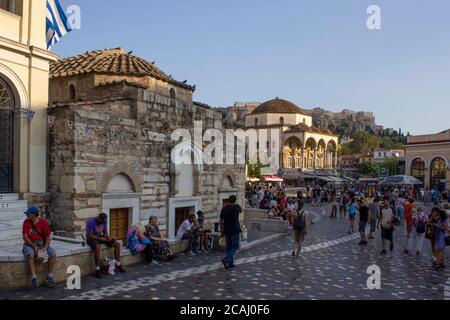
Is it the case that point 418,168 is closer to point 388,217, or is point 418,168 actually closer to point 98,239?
point 388,217

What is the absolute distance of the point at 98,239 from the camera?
805 cm

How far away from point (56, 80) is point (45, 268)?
10226 mm

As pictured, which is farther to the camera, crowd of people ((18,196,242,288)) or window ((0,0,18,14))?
window ((0,0,18,14))

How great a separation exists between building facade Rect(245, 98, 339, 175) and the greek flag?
4843 cm

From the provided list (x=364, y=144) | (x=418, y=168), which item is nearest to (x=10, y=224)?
(x=418, y=168)

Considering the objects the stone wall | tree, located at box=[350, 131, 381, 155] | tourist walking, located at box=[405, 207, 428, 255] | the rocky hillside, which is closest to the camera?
the stone wall

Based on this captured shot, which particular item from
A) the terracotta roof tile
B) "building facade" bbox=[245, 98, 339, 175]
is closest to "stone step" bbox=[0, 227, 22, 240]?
the terracotta roof tile

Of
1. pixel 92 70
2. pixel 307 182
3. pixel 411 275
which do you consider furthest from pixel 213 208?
pixel 307 182

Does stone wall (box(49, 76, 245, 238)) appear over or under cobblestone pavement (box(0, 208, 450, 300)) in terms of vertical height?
over

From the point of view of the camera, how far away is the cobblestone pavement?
6.87m

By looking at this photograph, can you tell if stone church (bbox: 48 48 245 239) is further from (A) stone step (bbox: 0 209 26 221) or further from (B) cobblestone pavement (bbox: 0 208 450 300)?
(B) cobblestone pavement (bbox: 0 208 450 300)

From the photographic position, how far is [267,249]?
12.0 m

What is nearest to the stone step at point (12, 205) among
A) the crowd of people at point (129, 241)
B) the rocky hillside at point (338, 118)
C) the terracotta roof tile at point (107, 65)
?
the crowd of people at point (129, 241)

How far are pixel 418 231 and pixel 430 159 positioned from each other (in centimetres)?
3597
